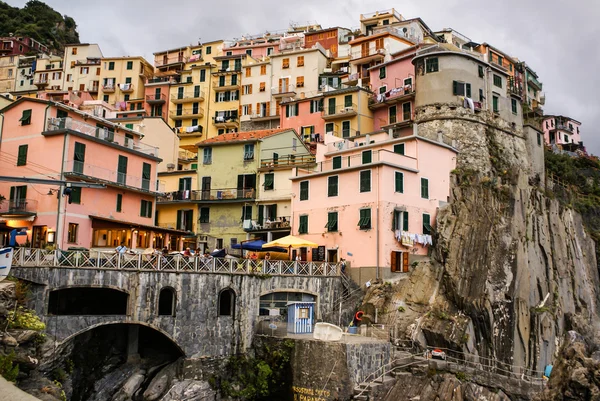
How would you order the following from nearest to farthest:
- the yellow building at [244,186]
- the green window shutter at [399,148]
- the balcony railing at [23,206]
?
the balcony railing at [23,206], the green window shutter at [399,148], the yellow building at [244,186]

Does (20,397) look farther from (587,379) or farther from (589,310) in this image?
(589,310)

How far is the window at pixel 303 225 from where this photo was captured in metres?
45.9

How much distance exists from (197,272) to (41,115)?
57.7 feet

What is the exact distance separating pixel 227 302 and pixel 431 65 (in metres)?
28.6

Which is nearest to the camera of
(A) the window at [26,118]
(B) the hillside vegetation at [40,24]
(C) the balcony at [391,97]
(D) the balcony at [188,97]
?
(A) the window at [26,118]

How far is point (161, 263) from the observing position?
33188 mm

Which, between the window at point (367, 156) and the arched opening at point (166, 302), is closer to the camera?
the arched opening at point (166, 302)

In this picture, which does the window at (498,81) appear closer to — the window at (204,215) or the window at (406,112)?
the window at (406,112)

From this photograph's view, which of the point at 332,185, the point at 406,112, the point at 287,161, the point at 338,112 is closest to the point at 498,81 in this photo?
the point at 406,112

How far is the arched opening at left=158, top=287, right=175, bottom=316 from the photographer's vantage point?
33.2m

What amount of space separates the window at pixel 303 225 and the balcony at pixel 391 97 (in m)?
16.6

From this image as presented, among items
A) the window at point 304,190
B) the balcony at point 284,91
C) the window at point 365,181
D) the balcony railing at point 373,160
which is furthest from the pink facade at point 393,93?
the window at point 365,181

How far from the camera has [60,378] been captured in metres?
29.8

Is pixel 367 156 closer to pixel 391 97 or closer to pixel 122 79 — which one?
pixel 391 97
